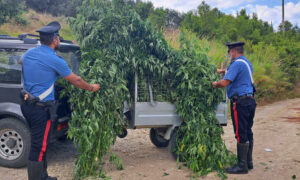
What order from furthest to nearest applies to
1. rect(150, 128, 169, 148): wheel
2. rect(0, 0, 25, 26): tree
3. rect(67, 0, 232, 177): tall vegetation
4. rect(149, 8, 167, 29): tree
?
rect(0, 0, 25, 26): tree → rect(150, 128, 169, 148): wheel → rect(149, 8, 167, 29): tree → rect(67, 0, 232, 177): tall vegetation

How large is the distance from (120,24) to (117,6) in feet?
1.07

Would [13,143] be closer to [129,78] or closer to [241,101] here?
[129,78]

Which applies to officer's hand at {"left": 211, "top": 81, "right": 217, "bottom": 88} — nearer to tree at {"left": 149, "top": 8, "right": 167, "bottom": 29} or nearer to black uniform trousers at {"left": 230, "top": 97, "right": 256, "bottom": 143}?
black uniform trousers at {"left": 230, "top": 97, "right": 256, "bottom": 143}

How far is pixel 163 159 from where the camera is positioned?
5559mm

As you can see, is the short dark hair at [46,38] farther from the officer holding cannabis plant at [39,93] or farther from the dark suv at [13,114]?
the dark suv at [13,114]

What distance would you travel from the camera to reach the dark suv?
4.63 meters

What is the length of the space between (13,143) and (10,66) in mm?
1185

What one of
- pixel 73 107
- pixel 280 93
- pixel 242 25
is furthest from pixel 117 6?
pixel 242 25

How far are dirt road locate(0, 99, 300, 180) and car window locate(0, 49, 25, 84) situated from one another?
1381mm

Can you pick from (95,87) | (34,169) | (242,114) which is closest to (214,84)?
(242,114)

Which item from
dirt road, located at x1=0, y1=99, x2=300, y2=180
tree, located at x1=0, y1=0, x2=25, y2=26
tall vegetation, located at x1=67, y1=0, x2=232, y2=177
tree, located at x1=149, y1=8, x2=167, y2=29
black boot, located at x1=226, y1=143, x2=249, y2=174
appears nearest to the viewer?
tall vegetation, located at x1=67, y1=0, x2=232, y2=177

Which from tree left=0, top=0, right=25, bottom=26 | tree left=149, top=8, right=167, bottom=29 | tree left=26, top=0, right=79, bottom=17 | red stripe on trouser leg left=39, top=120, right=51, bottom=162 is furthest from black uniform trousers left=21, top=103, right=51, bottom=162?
tree left=26, top=0, right=79, bottom=17

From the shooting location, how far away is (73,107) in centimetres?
445

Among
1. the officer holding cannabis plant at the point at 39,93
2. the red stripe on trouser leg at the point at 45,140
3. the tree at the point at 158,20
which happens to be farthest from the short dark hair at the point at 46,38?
the tree at the point at 158,20
